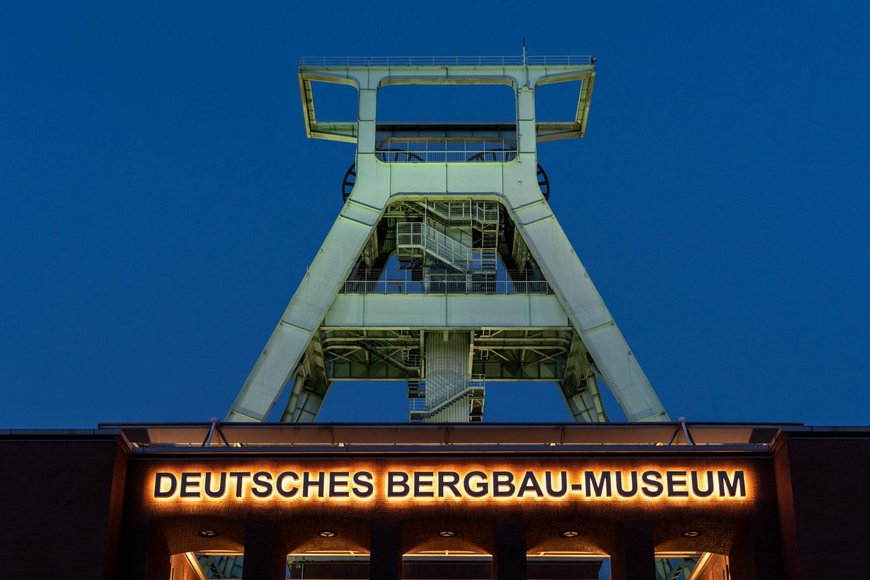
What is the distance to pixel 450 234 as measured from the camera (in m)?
53.2

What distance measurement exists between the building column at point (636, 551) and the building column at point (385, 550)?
16.6 ft

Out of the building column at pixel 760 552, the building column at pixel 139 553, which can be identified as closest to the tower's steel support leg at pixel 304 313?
the building column at pixel 139 553

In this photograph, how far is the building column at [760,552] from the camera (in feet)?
96.3

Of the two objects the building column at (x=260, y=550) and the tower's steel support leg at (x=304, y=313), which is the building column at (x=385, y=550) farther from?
the tower's steel support leg at (x=304, y=313)

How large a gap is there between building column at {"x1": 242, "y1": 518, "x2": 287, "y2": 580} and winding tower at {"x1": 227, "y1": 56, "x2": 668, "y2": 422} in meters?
18.9

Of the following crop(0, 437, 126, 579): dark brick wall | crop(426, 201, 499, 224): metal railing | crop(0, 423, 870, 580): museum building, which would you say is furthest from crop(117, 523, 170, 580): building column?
crop(426, 201, 499, 224): metal railing

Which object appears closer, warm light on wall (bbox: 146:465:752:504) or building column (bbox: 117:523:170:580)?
building column (bbox: 117:523:170:580)

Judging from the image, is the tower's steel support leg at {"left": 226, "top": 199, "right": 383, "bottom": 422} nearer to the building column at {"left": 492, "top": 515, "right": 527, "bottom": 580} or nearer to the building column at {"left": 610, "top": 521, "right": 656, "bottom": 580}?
the building column at {"left": 492, "top": 515, "right": 527, "bottom": 580}

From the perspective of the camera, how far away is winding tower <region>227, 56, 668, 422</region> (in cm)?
5019

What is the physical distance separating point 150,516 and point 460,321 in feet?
72.0

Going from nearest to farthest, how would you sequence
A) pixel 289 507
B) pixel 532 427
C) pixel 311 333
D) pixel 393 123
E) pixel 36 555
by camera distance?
pixel 36 555 < pixel 289 507 < pixel 532 427 < pixel 311 333 < pixel 393 123

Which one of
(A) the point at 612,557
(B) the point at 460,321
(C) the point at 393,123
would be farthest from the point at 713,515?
(C) the point at 393,123

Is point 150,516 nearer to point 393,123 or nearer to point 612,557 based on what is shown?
point 612,557

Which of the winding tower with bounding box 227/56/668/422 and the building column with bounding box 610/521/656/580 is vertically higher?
the winding tower with bounding box 227/56/668/422
